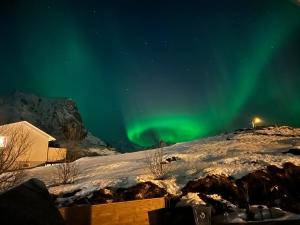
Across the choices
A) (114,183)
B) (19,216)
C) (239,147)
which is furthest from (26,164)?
(19,216)

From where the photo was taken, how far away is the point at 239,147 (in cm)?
3388

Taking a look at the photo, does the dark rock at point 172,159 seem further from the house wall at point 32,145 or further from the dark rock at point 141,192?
the house wall at point 32,145

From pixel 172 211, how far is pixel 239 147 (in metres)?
21.0

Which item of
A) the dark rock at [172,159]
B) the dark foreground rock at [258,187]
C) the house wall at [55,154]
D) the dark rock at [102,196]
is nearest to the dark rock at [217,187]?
the dark foreground rock at [258,187]

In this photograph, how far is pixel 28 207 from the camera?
3.63 m

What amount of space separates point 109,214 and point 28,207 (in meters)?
11.0

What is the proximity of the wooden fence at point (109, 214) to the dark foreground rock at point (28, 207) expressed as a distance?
9943mm

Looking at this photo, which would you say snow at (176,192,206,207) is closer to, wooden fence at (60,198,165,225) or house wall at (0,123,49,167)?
wooden fence at (60,198,165,225)

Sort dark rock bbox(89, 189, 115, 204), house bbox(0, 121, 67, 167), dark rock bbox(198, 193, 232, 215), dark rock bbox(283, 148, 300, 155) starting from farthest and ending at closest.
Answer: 1. house bbox(0, 121, 67, 167)
2. dark rock bbox(283, 148, 300, 155)
3. dark rock bbox(89, 189, 115, 204)
4. dark rock bbox(198, 193, 232, 215)

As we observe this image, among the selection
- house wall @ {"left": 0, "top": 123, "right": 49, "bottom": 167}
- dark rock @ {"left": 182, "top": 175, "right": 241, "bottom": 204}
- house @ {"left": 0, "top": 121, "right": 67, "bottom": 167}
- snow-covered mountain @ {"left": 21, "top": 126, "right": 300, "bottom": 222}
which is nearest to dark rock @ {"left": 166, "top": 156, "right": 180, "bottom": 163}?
snow-covered mountain @ {"left": 21, "top": 126, "right": 300, "bottom": 222}

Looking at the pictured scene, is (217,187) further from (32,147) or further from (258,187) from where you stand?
(32,147)

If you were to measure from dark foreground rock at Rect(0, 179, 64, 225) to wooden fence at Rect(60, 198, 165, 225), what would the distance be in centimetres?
994

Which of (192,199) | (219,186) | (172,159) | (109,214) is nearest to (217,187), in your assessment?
(219,186)

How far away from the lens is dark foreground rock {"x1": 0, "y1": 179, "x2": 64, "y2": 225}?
3.28 meters
